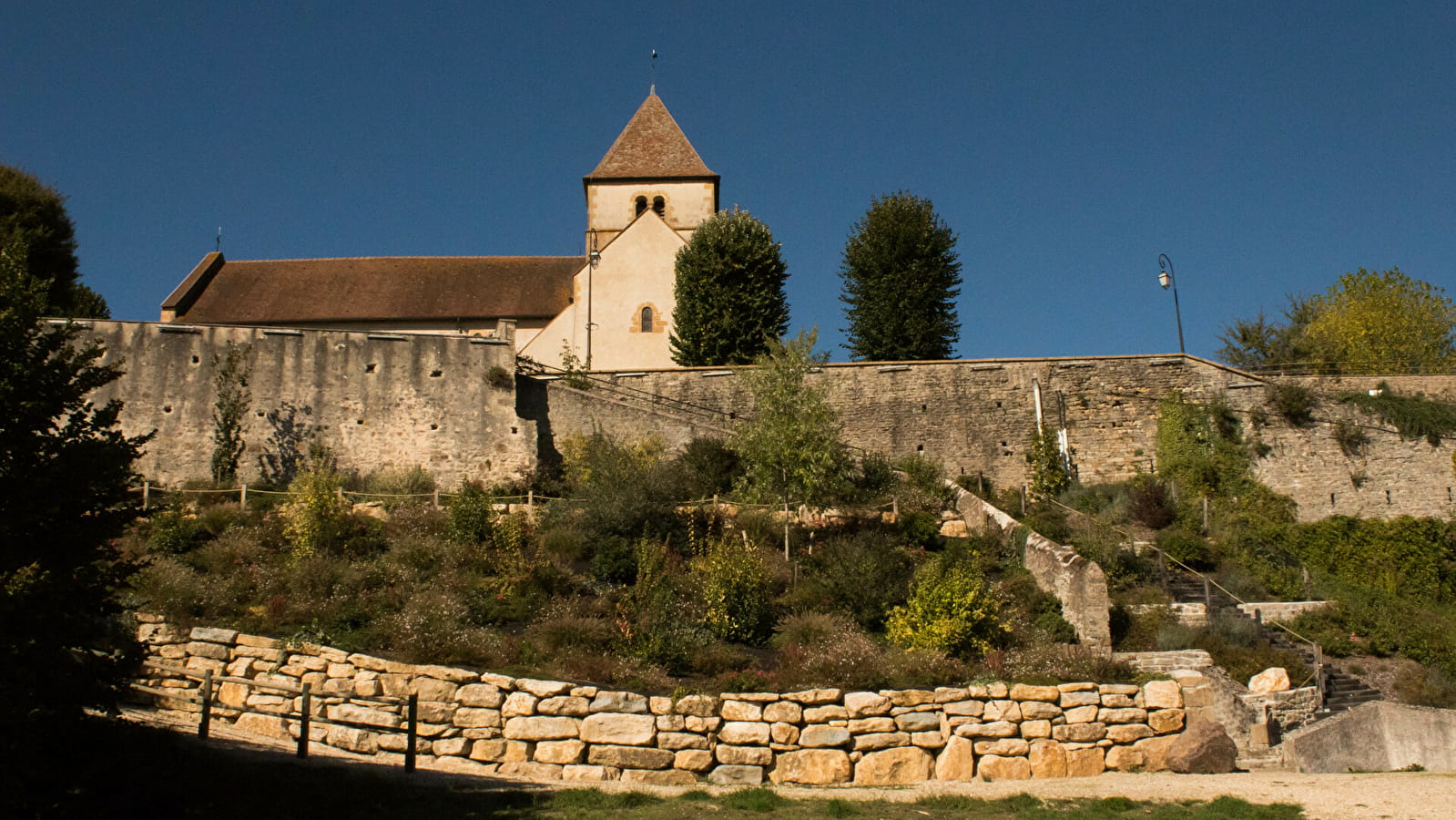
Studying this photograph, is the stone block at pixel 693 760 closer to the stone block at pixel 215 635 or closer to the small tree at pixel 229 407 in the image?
the stone block at pixel 215 635

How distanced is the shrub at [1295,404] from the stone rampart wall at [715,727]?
11.8 metres

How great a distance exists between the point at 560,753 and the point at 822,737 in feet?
9.36

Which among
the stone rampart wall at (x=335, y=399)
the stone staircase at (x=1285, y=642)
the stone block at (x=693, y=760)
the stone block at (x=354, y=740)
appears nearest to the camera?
the stone block at (x=354, y=740)

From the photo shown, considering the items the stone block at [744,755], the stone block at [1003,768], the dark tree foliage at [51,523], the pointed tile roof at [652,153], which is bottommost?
the stone block at [1003,768]

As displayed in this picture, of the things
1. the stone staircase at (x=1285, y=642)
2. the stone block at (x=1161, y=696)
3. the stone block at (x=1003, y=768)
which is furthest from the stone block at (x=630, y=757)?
the stone staircase at (x=1285, y=642)

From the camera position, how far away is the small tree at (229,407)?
2134 cm

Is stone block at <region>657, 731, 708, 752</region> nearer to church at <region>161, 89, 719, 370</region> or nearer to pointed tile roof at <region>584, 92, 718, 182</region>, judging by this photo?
church at <region>161, 89, 719, 370</region>

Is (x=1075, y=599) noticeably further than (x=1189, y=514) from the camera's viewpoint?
No

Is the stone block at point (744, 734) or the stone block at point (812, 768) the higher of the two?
the stone block at point (744, 734)

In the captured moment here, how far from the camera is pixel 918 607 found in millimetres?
14789

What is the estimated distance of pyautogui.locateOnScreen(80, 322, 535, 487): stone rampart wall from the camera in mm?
21703

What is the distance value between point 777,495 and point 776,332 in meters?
9.31

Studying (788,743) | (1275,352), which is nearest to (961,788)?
(788,743)

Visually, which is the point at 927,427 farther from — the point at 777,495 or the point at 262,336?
the point at 262,336
